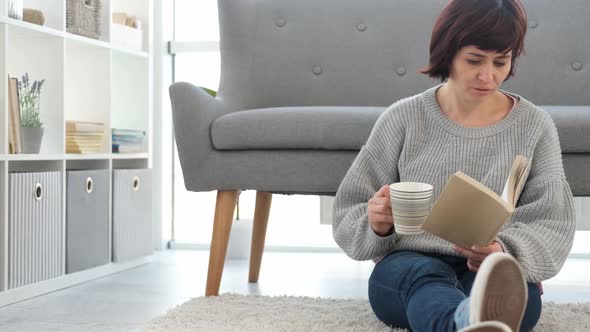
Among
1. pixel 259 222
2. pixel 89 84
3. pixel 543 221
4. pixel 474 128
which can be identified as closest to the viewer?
pixel 543 221

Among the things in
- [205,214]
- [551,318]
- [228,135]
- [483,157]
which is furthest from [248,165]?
[205,214]

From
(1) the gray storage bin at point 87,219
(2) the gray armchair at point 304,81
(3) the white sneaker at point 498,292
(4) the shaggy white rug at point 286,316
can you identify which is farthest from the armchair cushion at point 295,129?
(3) the white sneaker at point 498,292

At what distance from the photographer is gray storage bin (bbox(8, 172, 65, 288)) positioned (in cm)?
232

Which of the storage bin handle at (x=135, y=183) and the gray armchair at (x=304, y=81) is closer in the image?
the gray armchair at (x=304, y=81)

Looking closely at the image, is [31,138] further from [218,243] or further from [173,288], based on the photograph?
[218,243]

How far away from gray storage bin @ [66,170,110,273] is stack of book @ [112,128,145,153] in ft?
0.73

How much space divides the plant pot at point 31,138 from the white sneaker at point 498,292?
180cm

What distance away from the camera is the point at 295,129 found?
2.07m

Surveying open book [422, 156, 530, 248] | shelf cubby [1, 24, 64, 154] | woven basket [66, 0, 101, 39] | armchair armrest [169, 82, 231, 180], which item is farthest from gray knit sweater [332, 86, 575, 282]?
woven basket [66, 0, 101, 39]

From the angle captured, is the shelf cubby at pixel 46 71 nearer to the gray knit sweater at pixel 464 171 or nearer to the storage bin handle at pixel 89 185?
the storage bin handle at pixel 89 185

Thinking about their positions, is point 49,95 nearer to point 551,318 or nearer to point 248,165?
point 248,165

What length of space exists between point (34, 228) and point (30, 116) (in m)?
0.38

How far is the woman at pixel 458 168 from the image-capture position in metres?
1.46

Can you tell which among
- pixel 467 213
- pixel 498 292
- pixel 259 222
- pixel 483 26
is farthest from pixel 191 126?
pixel 498 292
